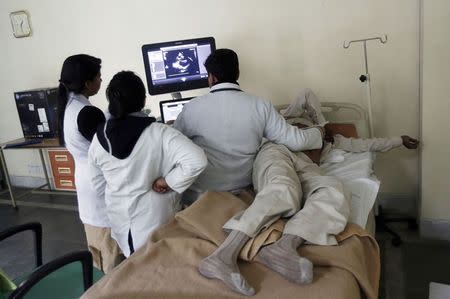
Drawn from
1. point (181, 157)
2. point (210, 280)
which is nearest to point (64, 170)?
point (181, 157)

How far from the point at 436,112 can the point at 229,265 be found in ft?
5.65

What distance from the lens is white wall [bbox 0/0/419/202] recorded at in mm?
2471

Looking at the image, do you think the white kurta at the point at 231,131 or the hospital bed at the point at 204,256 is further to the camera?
the white kurta at the point at 231,131

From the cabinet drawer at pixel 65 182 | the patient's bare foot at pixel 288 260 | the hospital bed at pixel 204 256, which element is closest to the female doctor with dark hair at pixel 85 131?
the hospital bed at pixel 204 256

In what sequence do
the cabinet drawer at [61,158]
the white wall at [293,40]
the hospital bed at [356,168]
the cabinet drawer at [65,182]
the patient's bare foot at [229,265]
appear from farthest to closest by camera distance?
the cabinet drawer at [65,182] < the cabinet drawer at [61,158] < the white wall at [293,40] < the hospital bed at [356,168] < the patient's bare foot at [229,265]

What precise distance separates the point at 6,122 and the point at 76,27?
165cm

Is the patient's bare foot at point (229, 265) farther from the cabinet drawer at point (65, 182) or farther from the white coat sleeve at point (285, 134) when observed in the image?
the cabinet drawer at point (65, 182)

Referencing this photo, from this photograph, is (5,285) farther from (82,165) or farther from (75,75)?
(75,75)

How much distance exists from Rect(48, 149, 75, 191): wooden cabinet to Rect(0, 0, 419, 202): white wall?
1074 mm

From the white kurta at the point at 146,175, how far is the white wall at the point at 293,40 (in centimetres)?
146

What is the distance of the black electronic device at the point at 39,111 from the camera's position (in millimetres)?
3486

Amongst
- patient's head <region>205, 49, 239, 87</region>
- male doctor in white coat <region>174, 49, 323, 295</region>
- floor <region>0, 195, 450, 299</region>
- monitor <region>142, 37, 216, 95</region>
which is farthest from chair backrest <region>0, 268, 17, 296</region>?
monitor <region>142, 37, 216, 95</region>

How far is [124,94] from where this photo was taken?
1.50 meters

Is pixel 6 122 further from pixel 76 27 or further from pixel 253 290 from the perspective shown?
pixel 253 290
